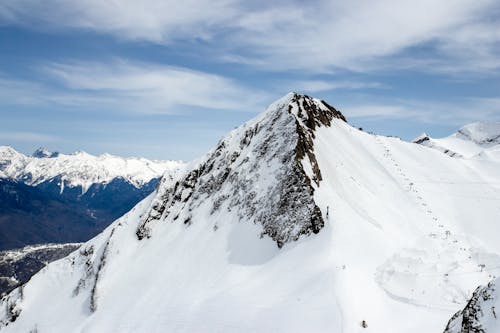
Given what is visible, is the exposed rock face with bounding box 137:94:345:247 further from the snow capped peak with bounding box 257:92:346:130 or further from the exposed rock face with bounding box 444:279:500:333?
the exposed rock face with bounding box 444:279:500:333

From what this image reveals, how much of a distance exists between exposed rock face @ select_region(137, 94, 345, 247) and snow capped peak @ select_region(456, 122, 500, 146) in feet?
387

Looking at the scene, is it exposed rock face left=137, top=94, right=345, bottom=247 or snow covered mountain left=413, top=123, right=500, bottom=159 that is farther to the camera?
snow covered mountain left=413, top=123, right=500, bottom=159

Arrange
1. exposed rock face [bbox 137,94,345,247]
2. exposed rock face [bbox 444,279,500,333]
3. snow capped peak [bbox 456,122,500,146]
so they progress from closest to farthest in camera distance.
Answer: exposed rock face [bbox 444,279,500,333] → exposed rock face [bbox 137,94,345,247] → snow capped peak [bbox 456,122,500,146]

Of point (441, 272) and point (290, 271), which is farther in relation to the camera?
point (290, 271)

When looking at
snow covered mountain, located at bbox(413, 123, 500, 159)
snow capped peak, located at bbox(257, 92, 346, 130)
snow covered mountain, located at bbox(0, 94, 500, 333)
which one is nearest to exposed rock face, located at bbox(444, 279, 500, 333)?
snow covered mountain, located at bbox(0, 94, 500, 333)

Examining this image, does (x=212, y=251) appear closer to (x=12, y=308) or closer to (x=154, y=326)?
(x=154, y=326)

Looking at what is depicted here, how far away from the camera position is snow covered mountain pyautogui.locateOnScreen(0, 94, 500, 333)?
88.1ft

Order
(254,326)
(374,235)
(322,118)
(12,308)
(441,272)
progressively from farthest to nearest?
(322,118) < (12,308) < (374,235) < (441,272) < (254,326)

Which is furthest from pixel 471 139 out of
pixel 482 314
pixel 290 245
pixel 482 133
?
pixel 482 314

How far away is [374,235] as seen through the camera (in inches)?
1320

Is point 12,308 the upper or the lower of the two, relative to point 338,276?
lower

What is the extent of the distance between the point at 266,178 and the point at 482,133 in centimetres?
14679

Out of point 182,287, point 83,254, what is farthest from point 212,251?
→ point 83,254

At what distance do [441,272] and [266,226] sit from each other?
16.2 meters
